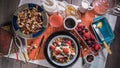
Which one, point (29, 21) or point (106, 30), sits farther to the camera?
point (106, 30)

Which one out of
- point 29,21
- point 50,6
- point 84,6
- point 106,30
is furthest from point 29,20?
point 106,30

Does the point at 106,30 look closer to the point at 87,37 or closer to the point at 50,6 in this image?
the point at 87,37

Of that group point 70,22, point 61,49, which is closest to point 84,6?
point 70,22

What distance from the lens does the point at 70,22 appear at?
133 centimetres

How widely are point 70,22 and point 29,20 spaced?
192mm

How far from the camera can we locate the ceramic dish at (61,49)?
131 centimetres

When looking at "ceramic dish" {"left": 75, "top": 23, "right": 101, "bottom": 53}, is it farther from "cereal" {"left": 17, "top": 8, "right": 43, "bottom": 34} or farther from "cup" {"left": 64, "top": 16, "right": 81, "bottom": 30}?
"cereal" {"left": 17, "top": 8, "right": 43, "bottom": 34}

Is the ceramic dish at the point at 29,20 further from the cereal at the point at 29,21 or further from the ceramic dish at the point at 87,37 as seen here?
the ceramic dish at the point at 87,37

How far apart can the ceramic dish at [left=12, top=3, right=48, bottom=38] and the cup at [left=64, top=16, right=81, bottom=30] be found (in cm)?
10

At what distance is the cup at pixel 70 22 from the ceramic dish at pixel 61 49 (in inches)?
1.2

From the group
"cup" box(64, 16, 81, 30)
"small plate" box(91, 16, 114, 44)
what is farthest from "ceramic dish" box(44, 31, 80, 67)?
"small plate" box(91, 16, 114, 44)

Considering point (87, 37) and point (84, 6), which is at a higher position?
point (84, 6)

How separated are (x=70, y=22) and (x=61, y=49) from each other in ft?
0.44

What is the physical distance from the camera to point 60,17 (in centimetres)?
132
